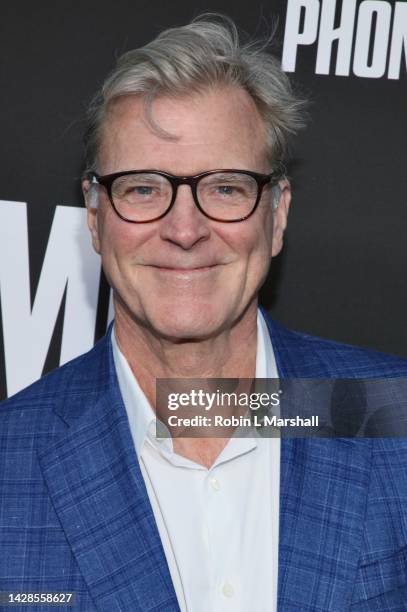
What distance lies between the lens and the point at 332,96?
2.22 m

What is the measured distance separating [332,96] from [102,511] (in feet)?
3.43

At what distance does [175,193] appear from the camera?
1.74m

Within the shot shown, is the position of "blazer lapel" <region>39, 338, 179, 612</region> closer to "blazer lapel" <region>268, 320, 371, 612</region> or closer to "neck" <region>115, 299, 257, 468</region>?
"neck" <region>115, 299, 257, 468</region>

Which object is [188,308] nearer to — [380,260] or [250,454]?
[250,454]

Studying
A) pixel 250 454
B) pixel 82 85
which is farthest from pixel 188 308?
pixel 82 85

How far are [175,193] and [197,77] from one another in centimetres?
22

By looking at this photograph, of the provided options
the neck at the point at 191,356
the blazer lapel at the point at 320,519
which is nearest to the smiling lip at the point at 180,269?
the neck at the point at 191,356

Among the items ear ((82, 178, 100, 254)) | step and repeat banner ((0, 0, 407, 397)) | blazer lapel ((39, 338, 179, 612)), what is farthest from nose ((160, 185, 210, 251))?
step and repeat banner ((0, 0, 407, 397))

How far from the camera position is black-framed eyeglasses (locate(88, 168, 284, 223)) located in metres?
1.75

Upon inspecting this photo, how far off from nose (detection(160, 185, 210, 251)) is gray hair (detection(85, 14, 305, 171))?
0.12 m

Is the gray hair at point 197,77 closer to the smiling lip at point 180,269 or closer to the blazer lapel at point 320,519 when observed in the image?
the smiling lip at point 180,269

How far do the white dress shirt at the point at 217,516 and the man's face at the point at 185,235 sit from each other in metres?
0.21

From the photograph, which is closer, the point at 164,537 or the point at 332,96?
the point at 164,537

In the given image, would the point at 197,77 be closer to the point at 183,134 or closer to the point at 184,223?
the point at 183,134
